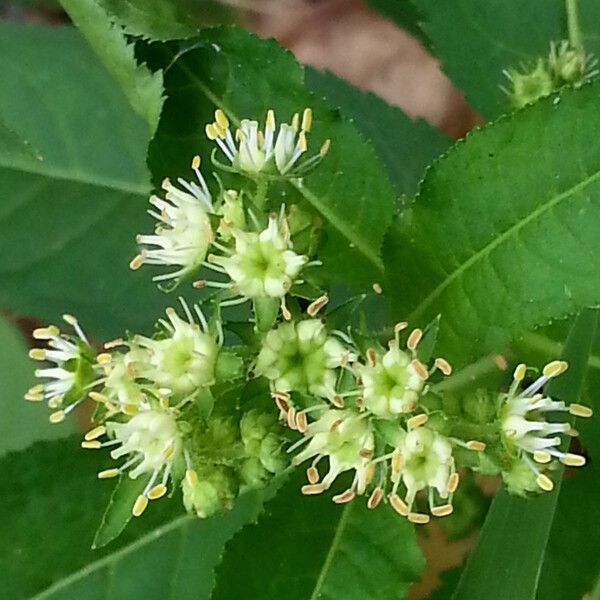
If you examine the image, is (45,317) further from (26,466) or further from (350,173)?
(350,173)

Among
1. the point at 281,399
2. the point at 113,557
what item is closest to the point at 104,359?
the point at 281,399

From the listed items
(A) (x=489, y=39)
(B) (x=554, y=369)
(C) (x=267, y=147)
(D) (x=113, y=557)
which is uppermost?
(A) (x=489, y=39)

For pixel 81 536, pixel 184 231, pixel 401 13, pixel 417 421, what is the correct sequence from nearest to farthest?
pixel 417 421 < pixel 184 231 < pixel 81 536 < pixel 401 13

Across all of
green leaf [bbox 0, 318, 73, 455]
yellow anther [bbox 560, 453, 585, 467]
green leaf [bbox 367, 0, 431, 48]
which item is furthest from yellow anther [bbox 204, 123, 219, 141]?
green leaf [bbox 0, 318, 73, 455]

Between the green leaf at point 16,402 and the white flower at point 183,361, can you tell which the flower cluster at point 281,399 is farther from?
the green leaf at point 16,402

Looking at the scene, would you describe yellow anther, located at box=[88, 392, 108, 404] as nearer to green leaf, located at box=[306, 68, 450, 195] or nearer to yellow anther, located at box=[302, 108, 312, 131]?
yellow anther, located at box=[302, 108, 312, 131]

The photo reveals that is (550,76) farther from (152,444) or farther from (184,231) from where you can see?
(152,444)

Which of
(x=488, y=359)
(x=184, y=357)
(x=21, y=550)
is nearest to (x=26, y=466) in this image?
(x=21, y=550)
